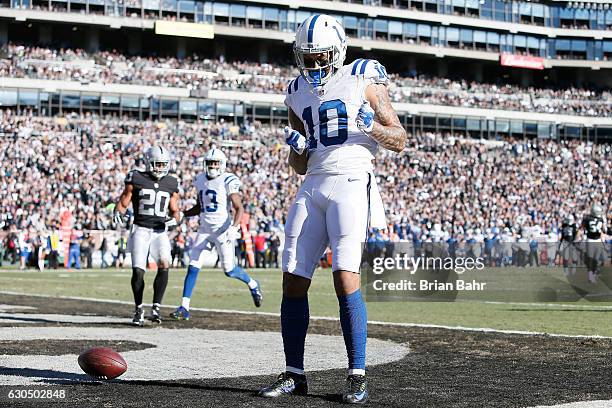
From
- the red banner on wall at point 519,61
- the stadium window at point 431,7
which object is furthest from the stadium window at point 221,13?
the red banner on wall at point 519,61

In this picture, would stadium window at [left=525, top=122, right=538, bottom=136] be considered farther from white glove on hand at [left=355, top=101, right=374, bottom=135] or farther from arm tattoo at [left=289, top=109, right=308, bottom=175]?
white glove on hand at [left=355, top=101, right=374, bottom=135]

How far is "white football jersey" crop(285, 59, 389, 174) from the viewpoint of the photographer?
5762 mm

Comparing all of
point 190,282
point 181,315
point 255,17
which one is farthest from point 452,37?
point 181,315

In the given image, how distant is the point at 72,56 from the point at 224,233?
1707 inches

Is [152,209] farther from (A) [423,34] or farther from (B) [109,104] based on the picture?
(A) [423,34]

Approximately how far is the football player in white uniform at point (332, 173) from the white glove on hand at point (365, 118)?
59 mm

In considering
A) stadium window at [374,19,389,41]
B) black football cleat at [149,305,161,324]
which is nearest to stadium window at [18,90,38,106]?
stadium window at [374,19,389,41]

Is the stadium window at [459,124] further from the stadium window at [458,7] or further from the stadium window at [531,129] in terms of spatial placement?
the stadium window at [458,7]

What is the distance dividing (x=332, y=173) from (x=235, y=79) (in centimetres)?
5241

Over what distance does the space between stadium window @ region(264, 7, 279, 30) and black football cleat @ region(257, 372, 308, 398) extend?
2226 inches

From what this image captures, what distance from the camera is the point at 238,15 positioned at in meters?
60.6

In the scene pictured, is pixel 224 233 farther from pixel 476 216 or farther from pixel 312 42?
pixel 476 216

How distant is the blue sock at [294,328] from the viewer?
18.7ft

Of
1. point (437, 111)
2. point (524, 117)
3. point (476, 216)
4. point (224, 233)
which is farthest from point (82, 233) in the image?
point (524, 117)
